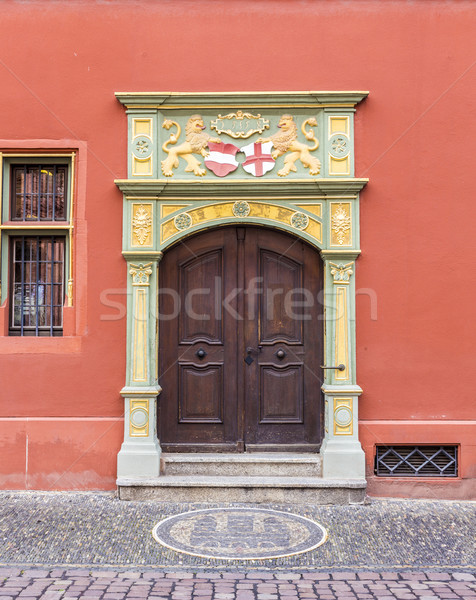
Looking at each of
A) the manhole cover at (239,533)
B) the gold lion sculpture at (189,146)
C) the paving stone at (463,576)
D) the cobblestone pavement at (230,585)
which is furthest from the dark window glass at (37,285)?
the paving stone at (463,576)

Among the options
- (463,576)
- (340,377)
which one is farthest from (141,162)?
(463,576)

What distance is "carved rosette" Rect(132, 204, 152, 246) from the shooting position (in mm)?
6203

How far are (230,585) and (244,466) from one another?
78.5 inches

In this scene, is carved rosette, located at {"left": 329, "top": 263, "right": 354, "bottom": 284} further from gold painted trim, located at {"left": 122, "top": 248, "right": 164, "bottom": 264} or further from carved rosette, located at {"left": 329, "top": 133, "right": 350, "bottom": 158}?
gold painted trim, located at {"left": 122, "top": 248, "right": 164, "bottom": 264}

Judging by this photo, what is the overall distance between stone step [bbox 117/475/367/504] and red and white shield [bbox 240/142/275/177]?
3172mm

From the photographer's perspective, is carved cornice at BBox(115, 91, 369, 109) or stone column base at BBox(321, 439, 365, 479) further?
carved cornice at BBox(115, 91, 369, 109)

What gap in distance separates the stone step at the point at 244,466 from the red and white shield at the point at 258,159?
9.72ft

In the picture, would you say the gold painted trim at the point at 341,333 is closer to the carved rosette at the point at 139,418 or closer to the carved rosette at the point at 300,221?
the carved rosette at the point at 300,221

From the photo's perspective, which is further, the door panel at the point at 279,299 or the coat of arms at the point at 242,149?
the door panel at the point at 279,299

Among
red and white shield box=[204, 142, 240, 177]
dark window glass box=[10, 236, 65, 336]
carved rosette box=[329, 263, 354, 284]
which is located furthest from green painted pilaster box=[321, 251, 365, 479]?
dark window glass box=[10, 236, 65, 336]

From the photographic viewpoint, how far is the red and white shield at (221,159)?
625 cm

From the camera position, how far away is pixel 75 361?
621 centimetres

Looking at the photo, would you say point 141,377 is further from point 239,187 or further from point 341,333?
point 239,187

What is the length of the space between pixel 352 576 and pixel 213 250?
3488 millimetres
